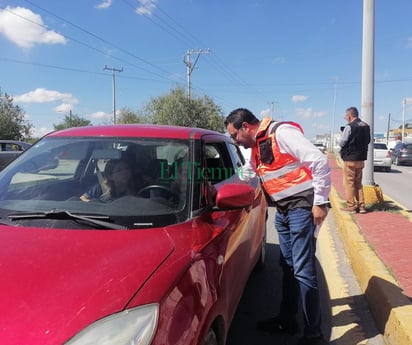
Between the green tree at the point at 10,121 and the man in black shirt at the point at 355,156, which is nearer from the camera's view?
the man in black shirt at the point at 355,156

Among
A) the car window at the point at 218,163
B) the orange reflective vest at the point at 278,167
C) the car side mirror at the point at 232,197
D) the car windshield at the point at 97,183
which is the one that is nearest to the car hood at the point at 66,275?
the car windshield at the point at 97,183

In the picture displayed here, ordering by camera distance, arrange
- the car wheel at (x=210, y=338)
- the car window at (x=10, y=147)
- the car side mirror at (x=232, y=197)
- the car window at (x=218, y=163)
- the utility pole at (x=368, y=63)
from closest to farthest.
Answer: the car wheel at (x=210, y=338)
the car side mirror at (x=232, y=197)
the car window at (x=218, y=163)
the utility pole at (x=368, y=63)
the car window at (x=10, y=147)

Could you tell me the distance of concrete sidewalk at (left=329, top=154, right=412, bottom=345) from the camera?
3.18m

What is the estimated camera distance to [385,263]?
A: 448 cm

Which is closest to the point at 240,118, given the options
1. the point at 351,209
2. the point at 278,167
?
the point at 278,167

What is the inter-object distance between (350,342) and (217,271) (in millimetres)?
1607

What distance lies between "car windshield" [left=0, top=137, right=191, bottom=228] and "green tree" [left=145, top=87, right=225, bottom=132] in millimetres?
47818

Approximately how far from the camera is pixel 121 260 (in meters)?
1.90

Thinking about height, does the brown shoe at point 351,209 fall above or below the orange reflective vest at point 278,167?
below

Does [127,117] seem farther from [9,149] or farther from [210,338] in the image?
[210,338]

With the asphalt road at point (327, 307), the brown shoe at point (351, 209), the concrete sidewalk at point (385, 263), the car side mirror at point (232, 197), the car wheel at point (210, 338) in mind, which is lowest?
the asphalt road at point (327, 307)

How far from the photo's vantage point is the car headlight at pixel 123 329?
4.91 ft

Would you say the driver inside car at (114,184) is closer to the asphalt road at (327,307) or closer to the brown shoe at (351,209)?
the asphalt road at (327,307)

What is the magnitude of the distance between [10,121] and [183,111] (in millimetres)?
19582
